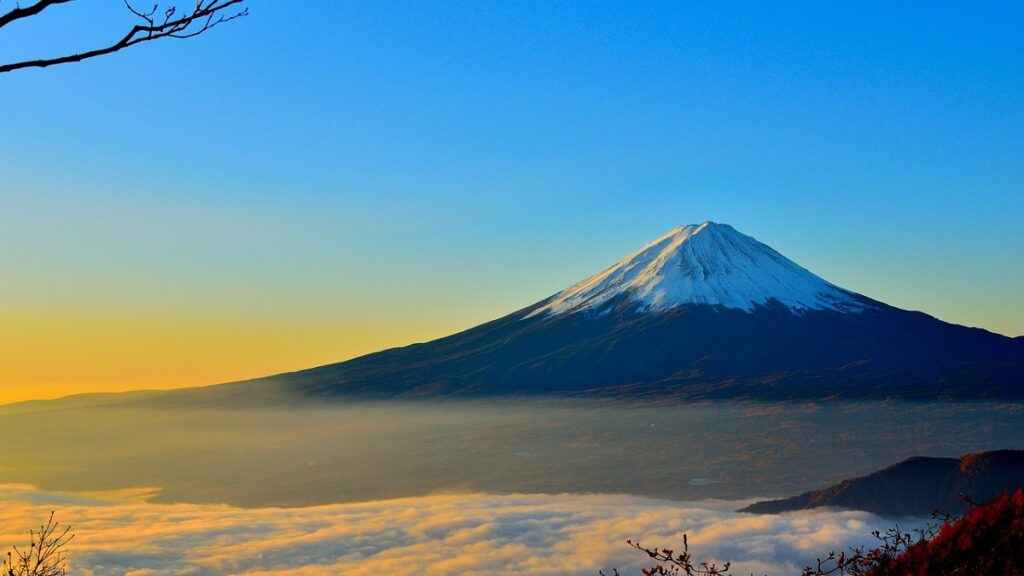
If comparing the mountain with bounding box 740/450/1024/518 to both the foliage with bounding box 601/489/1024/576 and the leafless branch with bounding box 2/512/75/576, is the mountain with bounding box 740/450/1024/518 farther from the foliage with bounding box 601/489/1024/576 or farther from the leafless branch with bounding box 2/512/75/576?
the foliage with bounding box 601/489/1024/576

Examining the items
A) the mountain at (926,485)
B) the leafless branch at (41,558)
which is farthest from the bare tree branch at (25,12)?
the mountain at (926,485)

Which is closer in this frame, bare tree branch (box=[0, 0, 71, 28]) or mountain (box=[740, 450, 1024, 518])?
bare tree branch (box=[0, 0, 71, 28])

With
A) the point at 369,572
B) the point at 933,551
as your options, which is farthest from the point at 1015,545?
the point at 369,572

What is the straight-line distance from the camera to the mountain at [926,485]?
456 ft

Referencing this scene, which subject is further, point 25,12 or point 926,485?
point 926,485

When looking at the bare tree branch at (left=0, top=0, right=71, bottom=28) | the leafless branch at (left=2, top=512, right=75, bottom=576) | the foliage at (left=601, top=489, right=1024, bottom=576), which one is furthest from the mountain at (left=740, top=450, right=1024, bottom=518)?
the bare tree branch at (left=0, top=0, right=71, bottom=28)

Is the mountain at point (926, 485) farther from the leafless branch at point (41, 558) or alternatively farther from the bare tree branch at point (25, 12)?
the bare tree branch at point (25, 12)

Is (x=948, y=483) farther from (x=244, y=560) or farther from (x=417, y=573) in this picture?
(x=244, y=560)

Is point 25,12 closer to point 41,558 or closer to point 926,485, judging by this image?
point 41,558

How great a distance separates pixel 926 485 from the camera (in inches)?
6250

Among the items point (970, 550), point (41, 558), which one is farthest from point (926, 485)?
point (41, 558)

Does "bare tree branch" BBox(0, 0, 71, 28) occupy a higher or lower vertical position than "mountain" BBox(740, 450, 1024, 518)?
higher

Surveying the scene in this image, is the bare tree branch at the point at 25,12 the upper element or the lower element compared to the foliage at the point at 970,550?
upper

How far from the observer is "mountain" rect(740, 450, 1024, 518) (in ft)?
456
